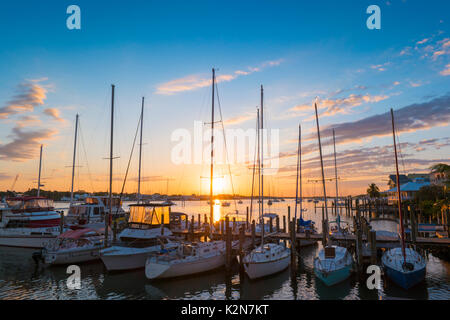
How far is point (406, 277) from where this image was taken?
57.4ft

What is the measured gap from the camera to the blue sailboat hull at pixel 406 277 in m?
17.5

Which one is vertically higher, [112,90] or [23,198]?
[112,90]

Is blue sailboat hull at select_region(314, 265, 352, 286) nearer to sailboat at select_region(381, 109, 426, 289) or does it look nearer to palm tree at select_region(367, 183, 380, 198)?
sailboat at select_region(381, 109, 426, 289)

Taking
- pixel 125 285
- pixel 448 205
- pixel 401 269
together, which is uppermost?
pixel 448 205

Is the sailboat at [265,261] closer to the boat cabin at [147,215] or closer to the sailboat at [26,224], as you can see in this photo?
the boat cabin at [147,215]

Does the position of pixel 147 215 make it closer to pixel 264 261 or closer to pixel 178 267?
pixel 178 267

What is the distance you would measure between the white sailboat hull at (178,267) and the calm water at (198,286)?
18.6 inches

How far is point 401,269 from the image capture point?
1775 centimetres

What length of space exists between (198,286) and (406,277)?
12.9 meters
